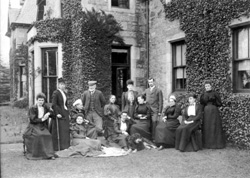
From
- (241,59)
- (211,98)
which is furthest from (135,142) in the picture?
(241,59)

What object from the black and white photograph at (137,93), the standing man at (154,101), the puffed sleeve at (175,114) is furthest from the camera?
the standing man at (154,101)

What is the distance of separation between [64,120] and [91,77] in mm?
3610

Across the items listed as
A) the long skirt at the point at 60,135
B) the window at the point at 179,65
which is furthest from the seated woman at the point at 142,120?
the window at the point at 179,65

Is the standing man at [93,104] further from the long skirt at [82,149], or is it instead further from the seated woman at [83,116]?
the long skirt at [82,149]

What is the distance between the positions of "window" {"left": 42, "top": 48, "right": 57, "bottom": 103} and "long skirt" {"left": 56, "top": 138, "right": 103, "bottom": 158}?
499 centimetres

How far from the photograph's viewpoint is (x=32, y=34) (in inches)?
486

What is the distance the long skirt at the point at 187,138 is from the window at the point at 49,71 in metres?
6.18

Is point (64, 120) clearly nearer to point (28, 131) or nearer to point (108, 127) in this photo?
point (28, 131)

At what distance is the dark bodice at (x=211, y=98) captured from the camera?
7500mm

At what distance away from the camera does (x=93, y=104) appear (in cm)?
844

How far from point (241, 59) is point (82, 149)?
4.71 metres

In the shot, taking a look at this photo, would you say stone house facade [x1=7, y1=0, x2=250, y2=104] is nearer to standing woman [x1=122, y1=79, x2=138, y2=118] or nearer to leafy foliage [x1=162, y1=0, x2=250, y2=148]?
leafy foliage [x1=162, y1=0, x2=250, y2=148]

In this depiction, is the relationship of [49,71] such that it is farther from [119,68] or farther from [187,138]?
[187,138]

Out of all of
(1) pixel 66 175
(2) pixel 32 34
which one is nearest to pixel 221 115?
(1) pixel 66 175
